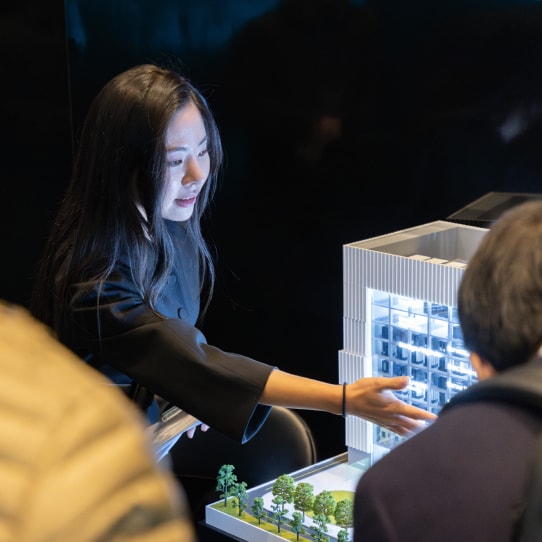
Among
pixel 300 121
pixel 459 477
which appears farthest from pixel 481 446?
pixel 300 121

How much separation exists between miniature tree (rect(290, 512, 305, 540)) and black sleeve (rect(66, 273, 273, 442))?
19 centimetres

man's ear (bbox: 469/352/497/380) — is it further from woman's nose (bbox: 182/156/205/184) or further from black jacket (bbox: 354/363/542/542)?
woman's nose (bbox: 182/156/205/184)

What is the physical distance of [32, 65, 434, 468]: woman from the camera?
1596 mm

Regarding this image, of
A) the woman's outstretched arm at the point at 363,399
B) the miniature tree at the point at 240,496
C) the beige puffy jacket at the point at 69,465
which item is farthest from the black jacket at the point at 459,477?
the miniature tree at the point at 240,496

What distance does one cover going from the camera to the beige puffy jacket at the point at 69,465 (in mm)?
170

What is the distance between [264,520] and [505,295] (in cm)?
108

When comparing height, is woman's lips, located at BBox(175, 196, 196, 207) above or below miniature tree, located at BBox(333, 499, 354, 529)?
above

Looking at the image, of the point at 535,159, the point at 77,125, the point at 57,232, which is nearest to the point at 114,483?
the point at 57,232

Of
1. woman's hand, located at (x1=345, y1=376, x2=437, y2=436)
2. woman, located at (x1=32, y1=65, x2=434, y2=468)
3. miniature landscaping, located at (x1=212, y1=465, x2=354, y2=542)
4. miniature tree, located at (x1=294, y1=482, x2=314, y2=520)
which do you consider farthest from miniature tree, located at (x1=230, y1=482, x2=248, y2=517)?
woman's hand, located at (x1=345, y1=376, x2=437, y2=436)

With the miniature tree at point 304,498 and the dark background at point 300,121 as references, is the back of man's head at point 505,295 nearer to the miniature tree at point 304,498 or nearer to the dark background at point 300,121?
the miniature tree at point 304,498

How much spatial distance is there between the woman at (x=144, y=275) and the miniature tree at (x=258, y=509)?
7.6 inches

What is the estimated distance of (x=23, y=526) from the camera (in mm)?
170

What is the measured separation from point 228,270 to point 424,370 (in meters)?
1.05

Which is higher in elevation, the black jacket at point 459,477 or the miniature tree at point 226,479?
the black jacket at point 459,477
